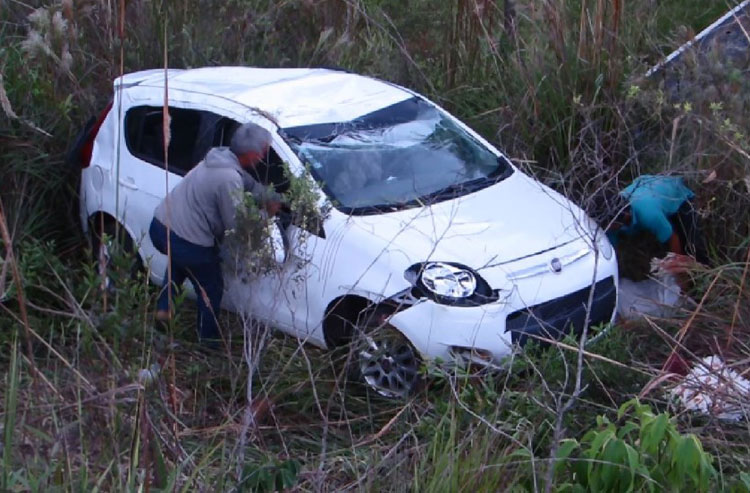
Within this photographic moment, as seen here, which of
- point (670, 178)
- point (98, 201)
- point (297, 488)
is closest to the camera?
point (297, 488)

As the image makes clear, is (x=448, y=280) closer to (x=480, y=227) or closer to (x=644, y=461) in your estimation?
(x=480, y=227)

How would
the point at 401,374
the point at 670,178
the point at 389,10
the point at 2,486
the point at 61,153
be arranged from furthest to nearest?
the point at 389,10
the point at 61,153
the point at 670,178
the point at 401,374
the point at 2,486

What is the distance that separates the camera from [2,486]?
3.07m

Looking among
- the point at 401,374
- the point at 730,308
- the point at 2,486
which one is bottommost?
the point at 401,374

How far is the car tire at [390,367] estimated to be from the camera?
542 centimetres

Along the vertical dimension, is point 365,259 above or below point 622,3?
below

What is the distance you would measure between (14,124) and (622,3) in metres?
4.53

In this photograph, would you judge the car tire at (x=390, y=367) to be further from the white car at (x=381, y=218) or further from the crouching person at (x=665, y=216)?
the crouching person at (x=665, y=216)

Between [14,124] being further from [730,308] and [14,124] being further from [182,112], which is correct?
[730,308]

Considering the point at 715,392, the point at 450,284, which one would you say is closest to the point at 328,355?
the point at 450,284

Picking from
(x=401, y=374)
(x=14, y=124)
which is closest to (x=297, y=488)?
(x=401, y=374)

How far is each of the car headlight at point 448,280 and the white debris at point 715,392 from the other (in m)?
1.21

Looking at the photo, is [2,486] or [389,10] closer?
[2,486]

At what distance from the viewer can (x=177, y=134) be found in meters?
6.72
